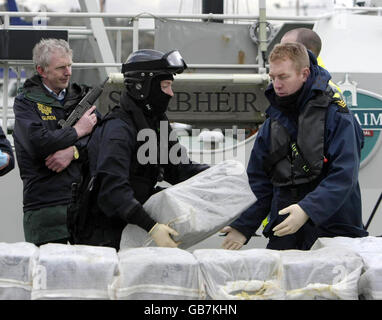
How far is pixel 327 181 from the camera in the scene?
11.1ft

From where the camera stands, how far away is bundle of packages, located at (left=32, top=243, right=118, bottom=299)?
2705mm

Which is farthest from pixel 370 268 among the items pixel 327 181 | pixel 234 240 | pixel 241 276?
pixel 234 240

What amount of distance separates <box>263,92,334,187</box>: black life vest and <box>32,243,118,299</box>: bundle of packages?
1173 millimetres

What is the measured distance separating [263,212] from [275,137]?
442mm

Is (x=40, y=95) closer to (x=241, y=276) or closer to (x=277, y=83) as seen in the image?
(x=277, y=83)

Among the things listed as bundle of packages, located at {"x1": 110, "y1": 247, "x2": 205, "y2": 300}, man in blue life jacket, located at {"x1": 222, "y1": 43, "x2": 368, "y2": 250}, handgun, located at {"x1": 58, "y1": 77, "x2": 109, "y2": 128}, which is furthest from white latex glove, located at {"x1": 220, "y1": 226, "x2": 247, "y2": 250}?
handgun, located at {"x1": 58, "y1": 77, "x2": 109, "y2": 128}

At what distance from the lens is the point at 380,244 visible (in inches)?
122

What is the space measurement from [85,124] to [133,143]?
3.64 feet

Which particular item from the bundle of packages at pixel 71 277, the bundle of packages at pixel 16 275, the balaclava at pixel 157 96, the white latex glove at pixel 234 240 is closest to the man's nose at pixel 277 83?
the balaclava at pixel 157 96

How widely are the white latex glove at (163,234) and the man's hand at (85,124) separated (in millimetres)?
1425

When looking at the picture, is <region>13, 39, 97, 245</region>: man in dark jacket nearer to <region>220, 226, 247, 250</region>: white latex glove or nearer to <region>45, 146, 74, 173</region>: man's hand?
<region>45, 146, 74, 173</region>: man's hand

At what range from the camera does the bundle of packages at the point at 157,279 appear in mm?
2736

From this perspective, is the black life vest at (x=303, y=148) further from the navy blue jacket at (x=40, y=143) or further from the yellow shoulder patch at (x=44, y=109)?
the yellow shoulder patch at (x=44, y=109)
